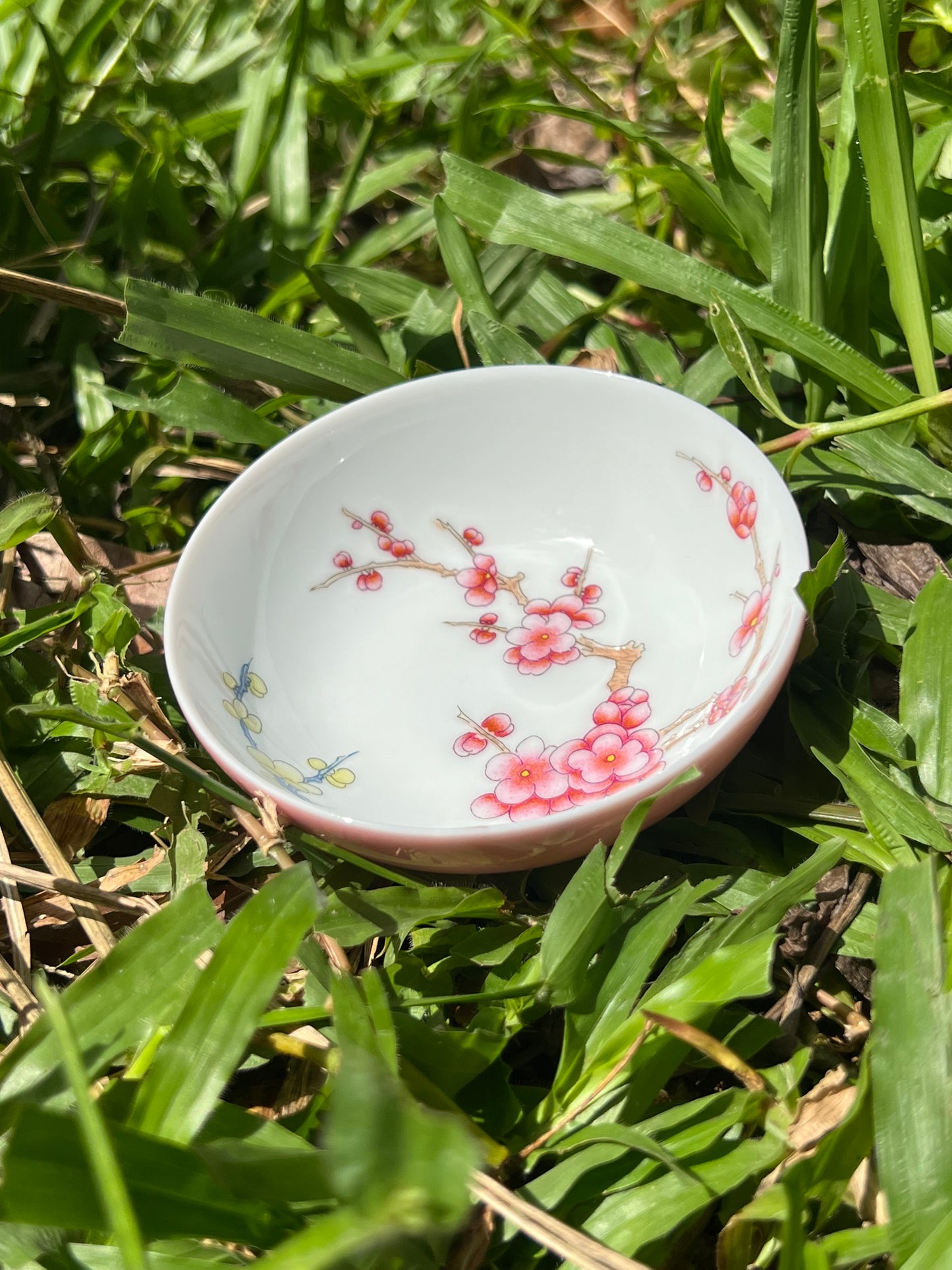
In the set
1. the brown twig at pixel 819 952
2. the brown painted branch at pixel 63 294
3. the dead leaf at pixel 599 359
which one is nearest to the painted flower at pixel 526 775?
the brown twig at pixel 819 952

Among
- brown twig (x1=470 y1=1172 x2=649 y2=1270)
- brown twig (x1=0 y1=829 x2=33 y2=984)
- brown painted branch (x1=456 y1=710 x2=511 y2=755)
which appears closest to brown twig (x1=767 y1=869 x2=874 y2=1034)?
brown twig (x1=470 y1=1172 x2=649 y2=1270)

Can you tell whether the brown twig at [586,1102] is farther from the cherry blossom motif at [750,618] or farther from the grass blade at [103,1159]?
the cherry blossom motif at [750,618]

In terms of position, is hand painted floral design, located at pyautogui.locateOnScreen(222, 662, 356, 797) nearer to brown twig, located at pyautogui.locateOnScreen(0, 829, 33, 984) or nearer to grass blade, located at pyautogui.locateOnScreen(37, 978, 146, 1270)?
brown twig, located at pyautogui.locateOnScreen(0, 829, 33, 984)

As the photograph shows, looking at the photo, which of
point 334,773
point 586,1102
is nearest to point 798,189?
point 334,773

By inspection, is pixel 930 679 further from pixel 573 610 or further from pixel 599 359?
pixel 599 359

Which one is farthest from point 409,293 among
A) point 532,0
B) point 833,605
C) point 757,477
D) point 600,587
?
point 532,0

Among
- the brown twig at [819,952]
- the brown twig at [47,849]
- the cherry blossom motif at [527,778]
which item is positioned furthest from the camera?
the cherry blossom motif at [527,778]
